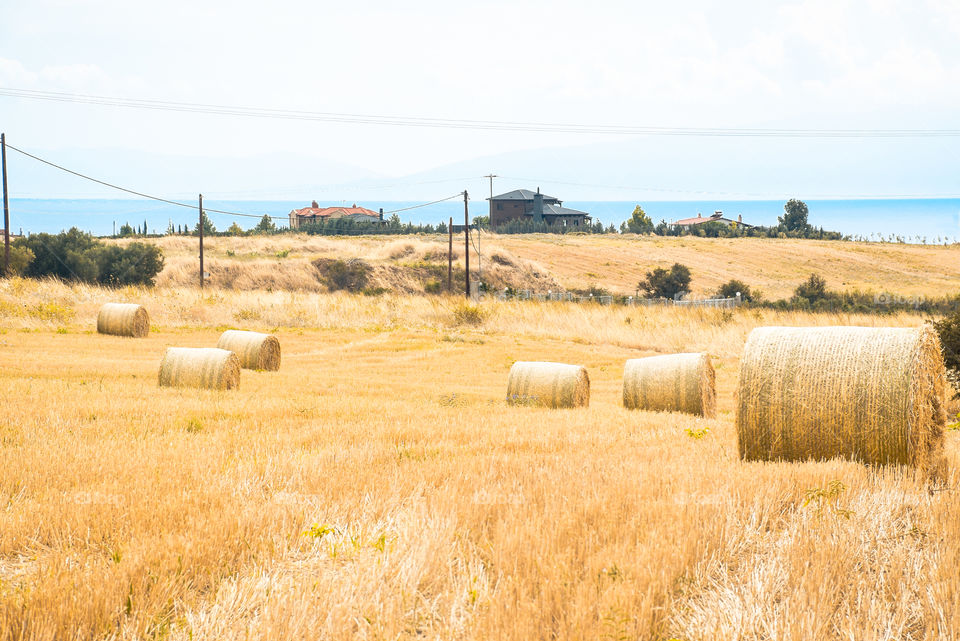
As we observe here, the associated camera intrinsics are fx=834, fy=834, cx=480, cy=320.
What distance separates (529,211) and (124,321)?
110m

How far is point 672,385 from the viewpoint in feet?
51.7

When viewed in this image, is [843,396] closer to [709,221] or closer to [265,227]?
[265,227]

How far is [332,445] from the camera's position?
9.16m

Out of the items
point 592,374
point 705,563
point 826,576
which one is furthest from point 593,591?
point 592,374

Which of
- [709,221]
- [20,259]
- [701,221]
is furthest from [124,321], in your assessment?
[701,221]

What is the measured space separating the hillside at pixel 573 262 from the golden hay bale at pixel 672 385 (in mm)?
52489

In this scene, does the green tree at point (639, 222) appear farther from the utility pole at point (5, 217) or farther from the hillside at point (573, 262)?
the utility pole at point (5, 217)

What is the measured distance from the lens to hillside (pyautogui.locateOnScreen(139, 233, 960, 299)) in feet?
237

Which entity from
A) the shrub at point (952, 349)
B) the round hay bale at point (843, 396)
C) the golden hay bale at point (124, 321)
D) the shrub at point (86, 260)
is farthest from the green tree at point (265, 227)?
the round hay bale at point (843, 396)

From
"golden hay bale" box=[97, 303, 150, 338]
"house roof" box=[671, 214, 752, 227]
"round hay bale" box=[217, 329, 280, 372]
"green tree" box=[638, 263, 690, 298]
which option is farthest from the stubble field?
"house roof" box=[671, 214, 752, 227]

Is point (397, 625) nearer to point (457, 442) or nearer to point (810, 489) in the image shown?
point (810, 489)

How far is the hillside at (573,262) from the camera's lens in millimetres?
72250

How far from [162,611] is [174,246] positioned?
274 ft

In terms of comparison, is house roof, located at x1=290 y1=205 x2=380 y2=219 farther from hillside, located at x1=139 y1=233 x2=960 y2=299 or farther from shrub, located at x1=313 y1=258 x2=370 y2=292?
shrub, located at x1=313 y1=258 x2=370 y2=292
